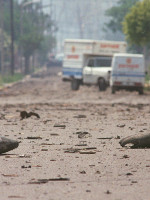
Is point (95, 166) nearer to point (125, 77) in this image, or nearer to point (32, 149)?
point (32, 149)

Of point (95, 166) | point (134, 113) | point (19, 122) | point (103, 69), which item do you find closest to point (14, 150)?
point (95, 166)

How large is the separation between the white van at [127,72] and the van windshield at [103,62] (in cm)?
506

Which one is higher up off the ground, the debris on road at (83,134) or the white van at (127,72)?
the debris on road at (83,134)

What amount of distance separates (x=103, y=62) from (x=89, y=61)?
1.12m

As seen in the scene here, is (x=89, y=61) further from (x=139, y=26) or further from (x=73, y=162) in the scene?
(x=73, y=162)

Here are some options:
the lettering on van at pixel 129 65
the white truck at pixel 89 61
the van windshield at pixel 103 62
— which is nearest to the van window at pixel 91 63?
the white truck at pixel 89 61

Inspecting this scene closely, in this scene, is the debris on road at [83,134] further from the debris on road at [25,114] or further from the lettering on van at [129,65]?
the lettering on van at [129,65]

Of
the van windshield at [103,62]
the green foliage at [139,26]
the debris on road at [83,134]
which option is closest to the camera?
the debris on road at [83,134]

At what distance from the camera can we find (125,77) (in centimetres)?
3872

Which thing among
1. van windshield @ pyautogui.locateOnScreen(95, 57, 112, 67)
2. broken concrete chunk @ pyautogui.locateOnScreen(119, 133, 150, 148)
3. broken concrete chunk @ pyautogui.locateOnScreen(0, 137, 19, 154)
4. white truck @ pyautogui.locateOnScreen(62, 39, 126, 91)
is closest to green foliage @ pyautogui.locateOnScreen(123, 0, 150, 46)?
white truck @ pyautogui.locateOnScreen(62, 39, 126, 91)

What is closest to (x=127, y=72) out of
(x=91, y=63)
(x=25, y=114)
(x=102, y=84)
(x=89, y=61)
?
(x=102, y=84)

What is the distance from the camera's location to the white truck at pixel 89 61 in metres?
43.4

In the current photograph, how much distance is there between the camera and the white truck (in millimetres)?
43375

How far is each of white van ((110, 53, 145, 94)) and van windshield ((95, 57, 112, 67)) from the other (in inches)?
199
